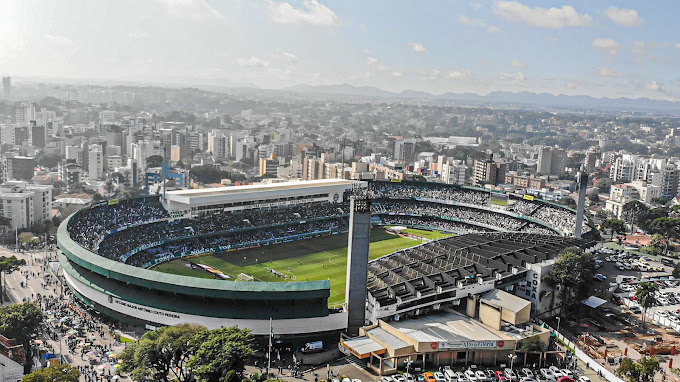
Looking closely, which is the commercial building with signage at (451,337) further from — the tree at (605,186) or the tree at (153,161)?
the tree at (605,186)

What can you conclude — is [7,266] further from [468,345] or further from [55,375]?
[468,345]

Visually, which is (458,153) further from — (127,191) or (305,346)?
(305,346)

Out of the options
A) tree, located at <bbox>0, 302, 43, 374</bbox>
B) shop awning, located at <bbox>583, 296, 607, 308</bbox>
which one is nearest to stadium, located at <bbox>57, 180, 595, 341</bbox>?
shop awning, located at <bbox>583, 296, 607, 308</bbox>

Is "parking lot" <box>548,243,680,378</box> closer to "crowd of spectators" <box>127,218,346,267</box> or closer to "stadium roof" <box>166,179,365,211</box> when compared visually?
"stadium roof" <box>166,179,365,211</box>

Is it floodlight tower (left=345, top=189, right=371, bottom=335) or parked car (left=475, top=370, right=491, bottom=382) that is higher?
floodlight tower (left=345, top=189, right=371, bottom=335)

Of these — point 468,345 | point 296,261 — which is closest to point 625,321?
point 468,345
